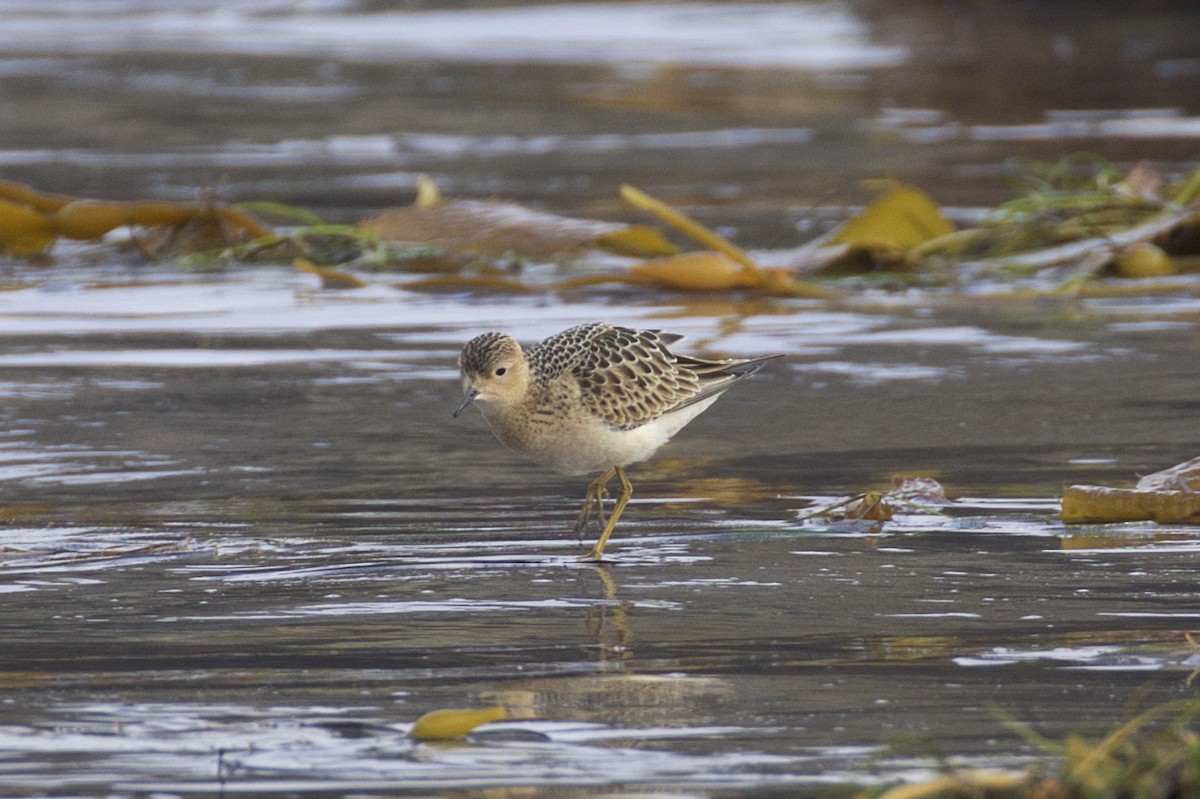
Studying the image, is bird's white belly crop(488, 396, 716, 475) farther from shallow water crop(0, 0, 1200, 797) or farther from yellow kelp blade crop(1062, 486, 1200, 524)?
yellow kelp blade crop(1062, 486, 1200, 524)

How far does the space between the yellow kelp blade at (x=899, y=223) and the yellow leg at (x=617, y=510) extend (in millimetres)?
3207

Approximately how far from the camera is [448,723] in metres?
3.15

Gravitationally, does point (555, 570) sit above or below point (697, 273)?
below

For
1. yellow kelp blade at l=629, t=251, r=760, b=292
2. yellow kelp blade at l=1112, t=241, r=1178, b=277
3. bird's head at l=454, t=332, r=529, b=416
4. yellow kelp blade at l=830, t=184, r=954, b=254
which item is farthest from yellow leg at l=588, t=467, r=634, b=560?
yellow kelp blade at l=1112, t=241, r=1178, b=277

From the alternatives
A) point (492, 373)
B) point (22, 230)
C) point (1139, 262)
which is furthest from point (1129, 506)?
point (22, 230)

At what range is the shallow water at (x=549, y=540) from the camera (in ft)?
10.6

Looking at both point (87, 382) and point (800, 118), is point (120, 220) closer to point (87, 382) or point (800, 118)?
Answer: point (87, 382)

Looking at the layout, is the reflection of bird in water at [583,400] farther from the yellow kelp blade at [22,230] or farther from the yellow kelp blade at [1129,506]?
the yellow kelp blade at [22,230]

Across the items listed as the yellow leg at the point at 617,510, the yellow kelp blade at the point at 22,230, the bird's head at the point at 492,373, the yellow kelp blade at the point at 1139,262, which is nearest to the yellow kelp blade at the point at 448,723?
the yellow leg at the point at 617,510

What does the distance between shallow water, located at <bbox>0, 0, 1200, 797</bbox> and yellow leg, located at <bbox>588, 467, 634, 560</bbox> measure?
0.04 metres

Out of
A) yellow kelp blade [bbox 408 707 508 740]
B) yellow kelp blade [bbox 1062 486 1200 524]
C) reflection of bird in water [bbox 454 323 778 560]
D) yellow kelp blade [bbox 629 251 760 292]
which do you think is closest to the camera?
yellow kelp blade [bbox 408 707 508 740]

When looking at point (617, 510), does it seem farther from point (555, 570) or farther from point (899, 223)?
point (899, 223)

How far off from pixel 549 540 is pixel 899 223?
13.1ft

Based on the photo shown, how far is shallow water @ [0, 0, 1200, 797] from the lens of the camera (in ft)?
10.6
